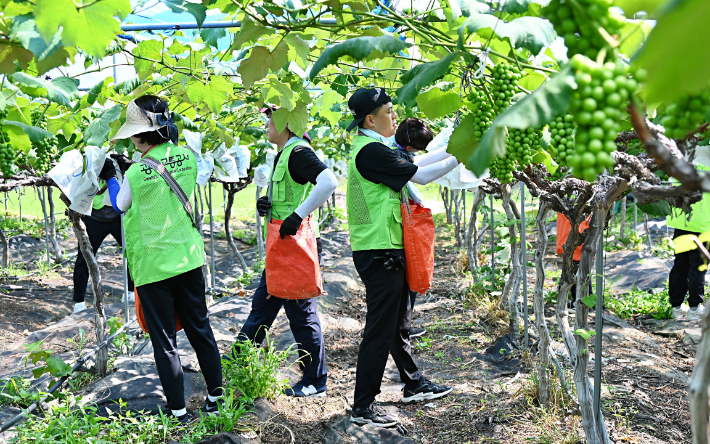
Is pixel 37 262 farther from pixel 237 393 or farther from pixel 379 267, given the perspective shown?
pixel 379 267

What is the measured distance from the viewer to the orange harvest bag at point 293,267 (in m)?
3.20

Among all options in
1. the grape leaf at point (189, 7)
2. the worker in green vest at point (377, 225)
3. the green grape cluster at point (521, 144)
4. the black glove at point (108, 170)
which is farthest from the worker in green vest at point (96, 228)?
the green grape cluster at point (521, 144)

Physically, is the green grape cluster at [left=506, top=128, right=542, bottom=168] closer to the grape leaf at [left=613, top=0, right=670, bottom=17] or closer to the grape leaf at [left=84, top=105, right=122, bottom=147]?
the grape leaf at [left=613, top=0, right=670, bottom=17]

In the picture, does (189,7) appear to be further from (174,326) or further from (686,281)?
(686,281)

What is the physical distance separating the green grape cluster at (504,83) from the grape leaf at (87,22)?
866mm

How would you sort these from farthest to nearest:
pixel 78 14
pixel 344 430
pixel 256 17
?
pixel 344 430
pixel 256 17
pixel 78 14

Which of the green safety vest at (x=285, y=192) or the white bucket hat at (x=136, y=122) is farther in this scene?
the green safety vest at (x=285, y=192)

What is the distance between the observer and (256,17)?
1839 mm

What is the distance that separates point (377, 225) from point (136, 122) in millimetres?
1276

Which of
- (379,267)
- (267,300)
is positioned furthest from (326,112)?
(379,267)

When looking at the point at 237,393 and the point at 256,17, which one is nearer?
the point at 256,17

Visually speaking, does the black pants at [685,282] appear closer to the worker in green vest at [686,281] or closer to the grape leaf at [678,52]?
the worker in green vest at [686,281]

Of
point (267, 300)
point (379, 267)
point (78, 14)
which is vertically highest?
point (78, 14)

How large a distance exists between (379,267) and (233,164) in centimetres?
428
